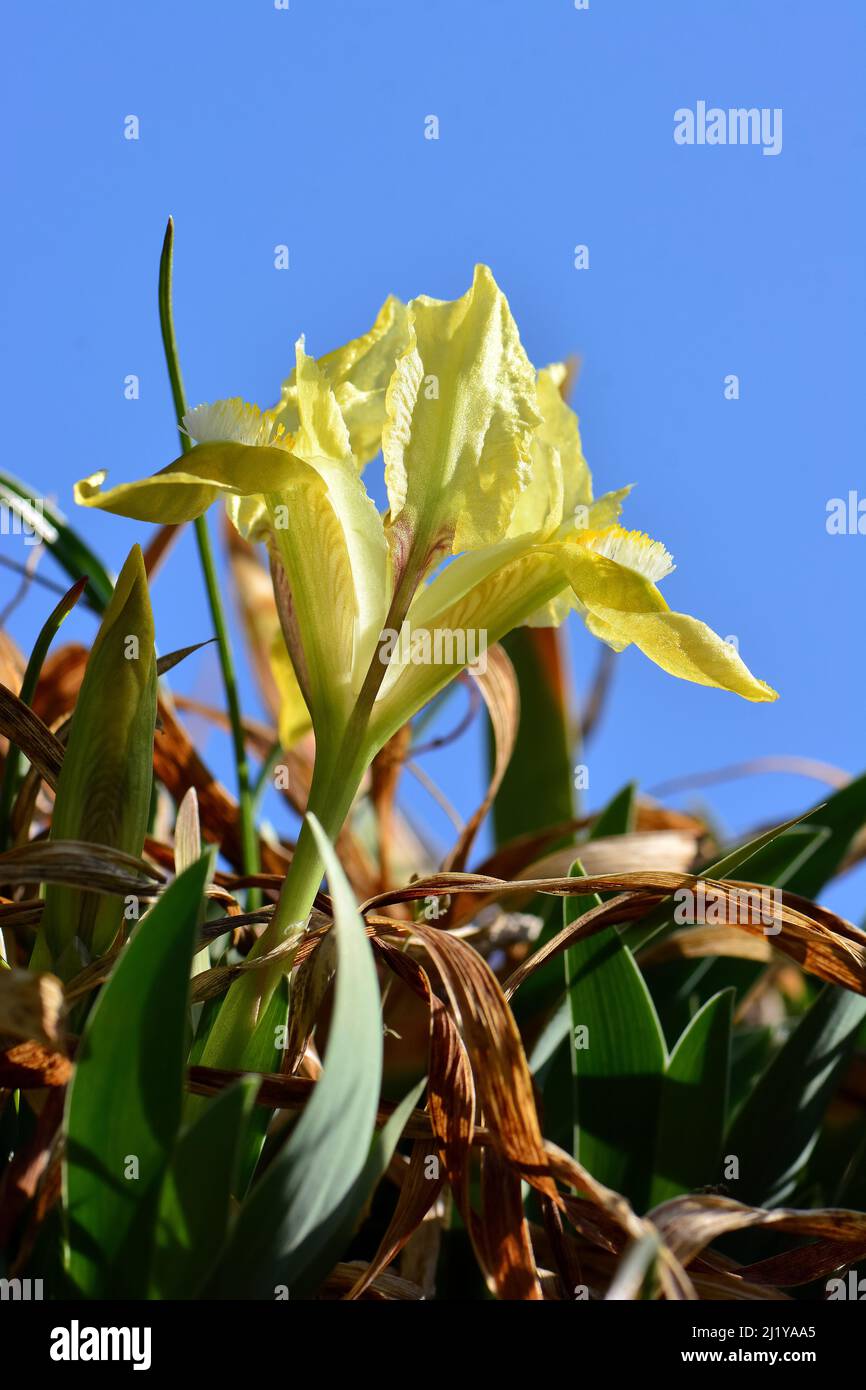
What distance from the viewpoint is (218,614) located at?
25.4 inches

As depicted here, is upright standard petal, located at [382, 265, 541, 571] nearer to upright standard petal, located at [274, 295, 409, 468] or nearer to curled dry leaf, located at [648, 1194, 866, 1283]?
upright standard petal, located at [274, 295, 409, 468]

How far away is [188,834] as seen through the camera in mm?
479

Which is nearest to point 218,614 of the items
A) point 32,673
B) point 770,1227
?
point 32,673

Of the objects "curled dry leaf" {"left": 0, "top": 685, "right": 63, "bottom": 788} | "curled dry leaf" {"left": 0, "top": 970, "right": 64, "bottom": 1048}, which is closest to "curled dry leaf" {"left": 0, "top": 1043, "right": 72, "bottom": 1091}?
"curled dry leaf" {"left": 0, "top": 970, "right": 64, "bottom": 1048}

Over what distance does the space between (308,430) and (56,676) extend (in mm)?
379

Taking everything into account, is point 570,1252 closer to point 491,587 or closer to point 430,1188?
point 430,1188

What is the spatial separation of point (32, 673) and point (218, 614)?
0.12 metres

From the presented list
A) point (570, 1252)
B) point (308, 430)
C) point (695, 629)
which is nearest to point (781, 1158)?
point (570, 1252)

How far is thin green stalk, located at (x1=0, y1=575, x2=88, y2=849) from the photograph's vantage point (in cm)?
55

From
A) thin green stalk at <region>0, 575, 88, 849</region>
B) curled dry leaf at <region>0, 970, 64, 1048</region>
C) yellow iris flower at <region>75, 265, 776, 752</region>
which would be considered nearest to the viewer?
curled dry leaf at <region>0, 970, 64, 1048</region>

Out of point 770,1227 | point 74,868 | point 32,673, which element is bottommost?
point 770,1227

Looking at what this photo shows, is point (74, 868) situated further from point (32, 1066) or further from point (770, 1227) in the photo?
point (770, 1227)

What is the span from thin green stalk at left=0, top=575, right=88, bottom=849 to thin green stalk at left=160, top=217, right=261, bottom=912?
0.07 meters

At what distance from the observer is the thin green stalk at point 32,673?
0.55 m
